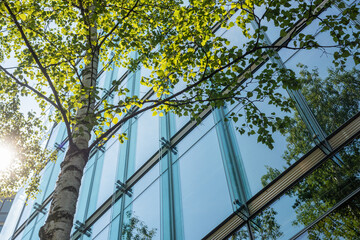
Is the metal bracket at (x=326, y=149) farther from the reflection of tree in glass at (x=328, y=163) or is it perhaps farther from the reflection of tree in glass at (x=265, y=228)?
the reflection of tree in glass at (x=265, y=228)

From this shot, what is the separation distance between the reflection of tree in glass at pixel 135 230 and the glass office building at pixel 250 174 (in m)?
0.03

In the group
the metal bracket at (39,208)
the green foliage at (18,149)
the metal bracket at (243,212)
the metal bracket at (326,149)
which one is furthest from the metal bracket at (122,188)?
the metal bracket at (39,208)

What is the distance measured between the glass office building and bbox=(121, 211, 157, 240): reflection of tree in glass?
0.11ft

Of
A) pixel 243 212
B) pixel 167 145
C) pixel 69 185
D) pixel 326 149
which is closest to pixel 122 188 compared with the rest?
pixel 167 145

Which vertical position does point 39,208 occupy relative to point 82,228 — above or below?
above

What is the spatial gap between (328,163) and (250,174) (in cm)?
163

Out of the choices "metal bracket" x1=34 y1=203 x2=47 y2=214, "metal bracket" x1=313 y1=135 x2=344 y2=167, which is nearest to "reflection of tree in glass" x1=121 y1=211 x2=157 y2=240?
"metal bracket" x1=313 y1=135 x2=344 y2=167

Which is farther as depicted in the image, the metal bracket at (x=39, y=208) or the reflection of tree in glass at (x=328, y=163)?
the metal bracket at (x=39, y=208)

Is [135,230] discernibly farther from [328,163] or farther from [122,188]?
[328,163]

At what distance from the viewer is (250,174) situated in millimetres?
7340

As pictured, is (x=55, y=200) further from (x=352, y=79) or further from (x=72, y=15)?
(x=72, y=15)

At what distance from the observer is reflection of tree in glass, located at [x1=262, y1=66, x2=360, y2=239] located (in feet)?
18.1

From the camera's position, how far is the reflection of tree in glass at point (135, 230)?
8719 millimetres

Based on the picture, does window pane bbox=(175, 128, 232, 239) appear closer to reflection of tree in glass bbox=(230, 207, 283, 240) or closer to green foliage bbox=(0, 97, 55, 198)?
reflection of tree in glass bbox=(230, 207, 283, 240)
